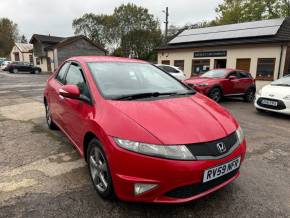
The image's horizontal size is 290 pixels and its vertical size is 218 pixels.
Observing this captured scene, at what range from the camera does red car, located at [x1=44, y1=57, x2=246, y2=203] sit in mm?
2115

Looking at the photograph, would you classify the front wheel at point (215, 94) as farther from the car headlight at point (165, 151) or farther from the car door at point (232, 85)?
the car headlight at point (165, 151)

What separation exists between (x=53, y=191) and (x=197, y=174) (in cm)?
173

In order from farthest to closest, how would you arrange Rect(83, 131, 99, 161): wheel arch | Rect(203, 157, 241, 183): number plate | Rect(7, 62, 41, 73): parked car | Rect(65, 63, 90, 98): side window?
1. Rect(7, 62, 41, 73): parked car
2. Rect(65, 63, 90, 98): side window
3. Rect(83, 131, 99, 161): wheel arch
4. Rect(203, 157, 241, 183): number plate

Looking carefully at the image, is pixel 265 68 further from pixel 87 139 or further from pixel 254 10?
pixel 254 10

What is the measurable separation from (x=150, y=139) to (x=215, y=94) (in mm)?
7589

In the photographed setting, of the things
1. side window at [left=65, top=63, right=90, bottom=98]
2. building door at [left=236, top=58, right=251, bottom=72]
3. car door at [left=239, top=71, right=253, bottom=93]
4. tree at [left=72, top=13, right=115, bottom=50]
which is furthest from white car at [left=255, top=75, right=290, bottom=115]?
tree at [left=72, top=13, right=115, bottom=50]

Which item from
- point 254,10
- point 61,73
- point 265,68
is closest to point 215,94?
point 61,73

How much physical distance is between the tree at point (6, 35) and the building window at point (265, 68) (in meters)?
64.0

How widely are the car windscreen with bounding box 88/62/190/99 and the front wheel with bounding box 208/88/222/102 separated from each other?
5.63 m

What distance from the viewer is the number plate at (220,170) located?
2.20m

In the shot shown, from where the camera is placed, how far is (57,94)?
4137mm

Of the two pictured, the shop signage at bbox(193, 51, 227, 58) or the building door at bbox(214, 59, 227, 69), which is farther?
the building door at bbox(214, 59, 227, 69)

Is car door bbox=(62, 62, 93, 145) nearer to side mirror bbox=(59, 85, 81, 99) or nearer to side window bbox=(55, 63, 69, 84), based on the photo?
side mirror bbox=(59, 85, 81, 99)

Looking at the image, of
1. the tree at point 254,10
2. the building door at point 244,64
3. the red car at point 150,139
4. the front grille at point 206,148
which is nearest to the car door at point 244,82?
the building door at point 244,64
